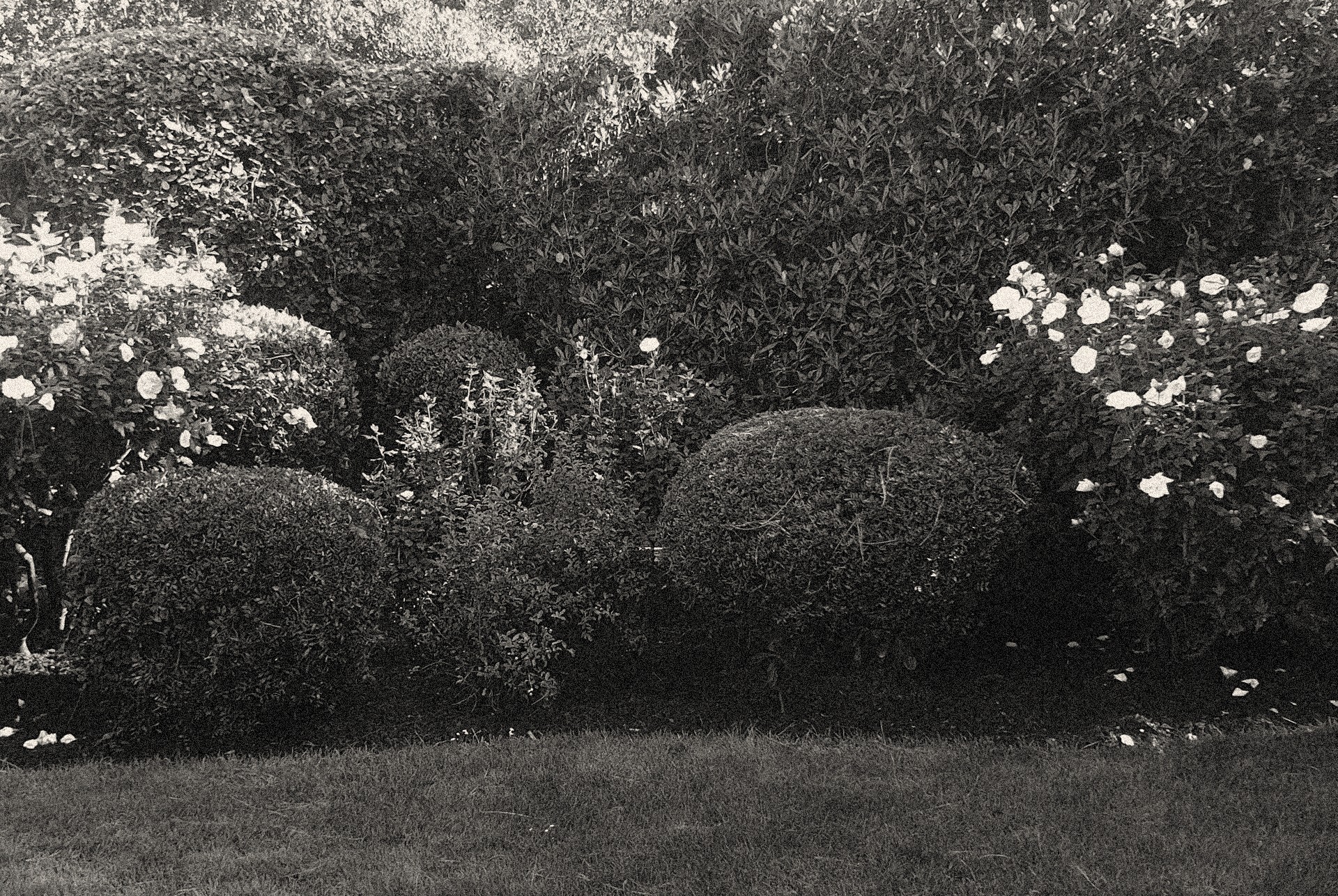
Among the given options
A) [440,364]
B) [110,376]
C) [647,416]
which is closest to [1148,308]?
[647,416]

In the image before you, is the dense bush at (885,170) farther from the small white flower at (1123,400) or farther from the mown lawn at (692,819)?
the mown lawn at (692,819)

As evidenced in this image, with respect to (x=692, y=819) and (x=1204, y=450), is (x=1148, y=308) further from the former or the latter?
(x=692, y=819)

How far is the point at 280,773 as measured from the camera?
4.16 m

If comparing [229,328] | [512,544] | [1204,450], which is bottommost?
[512,544]

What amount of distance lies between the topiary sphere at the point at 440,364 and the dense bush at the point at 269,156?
82cm

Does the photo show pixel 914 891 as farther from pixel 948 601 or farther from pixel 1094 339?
pixel 1094 339

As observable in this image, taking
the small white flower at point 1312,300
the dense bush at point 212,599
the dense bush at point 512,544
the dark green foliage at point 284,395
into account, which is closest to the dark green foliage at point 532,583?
the dense bush at point 512,544

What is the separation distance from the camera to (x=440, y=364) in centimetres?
673

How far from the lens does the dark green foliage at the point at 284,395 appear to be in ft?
18.9

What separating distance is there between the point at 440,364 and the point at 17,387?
249cm

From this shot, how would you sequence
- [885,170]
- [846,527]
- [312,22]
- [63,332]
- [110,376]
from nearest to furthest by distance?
[846,527]
[63,332]
[110,376]
[885,170]
[312,22]

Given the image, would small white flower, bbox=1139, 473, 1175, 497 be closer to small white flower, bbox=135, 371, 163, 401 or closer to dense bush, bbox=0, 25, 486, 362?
small white flower, bbox=135, 371, 163, 401

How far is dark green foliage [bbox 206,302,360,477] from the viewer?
227 inches

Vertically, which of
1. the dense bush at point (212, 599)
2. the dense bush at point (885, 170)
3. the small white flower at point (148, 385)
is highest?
the dense bush at point (885, 170)
